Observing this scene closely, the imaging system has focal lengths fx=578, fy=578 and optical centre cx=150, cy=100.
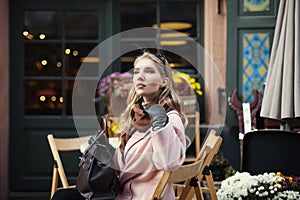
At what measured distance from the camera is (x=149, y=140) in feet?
8.13

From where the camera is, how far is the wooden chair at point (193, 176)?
8.54 ft

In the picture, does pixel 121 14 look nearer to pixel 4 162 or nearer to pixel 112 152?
pixel 4 162

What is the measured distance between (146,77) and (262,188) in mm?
971

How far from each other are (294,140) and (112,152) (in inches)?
52.4

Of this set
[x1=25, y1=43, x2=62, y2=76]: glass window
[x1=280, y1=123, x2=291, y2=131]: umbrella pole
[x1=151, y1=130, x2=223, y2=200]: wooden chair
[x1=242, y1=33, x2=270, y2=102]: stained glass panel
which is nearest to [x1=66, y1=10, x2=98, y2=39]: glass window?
[x1=25, y1=43, x2=62, y2=76]: glass window

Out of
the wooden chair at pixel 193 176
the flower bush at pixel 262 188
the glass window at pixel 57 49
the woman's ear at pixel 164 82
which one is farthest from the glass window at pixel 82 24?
the woman's ear at pixel 164 82

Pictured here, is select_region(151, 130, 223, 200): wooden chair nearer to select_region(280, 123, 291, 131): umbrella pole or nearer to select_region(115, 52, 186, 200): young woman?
select_region(115, 52, 186, 200): young woman

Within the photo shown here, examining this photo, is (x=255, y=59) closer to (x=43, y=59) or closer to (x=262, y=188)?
(x=43, y=59)

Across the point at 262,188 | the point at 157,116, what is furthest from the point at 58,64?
the point at 157,116

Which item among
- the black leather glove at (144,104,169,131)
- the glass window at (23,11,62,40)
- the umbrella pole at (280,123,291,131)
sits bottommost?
the umbrella pole at (280,123,291,131)

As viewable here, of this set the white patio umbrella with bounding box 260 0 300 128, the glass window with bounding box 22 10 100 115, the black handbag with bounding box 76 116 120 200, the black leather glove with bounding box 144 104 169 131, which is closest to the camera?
the black leather glove with bounding box 144 104 169 131

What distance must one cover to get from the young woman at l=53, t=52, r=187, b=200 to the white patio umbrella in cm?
123

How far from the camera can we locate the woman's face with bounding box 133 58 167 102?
246 cm

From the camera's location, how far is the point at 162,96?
2.56m
